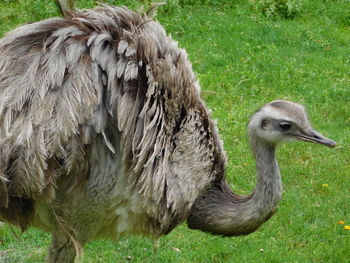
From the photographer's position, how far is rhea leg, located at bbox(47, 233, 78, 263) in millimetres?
4590

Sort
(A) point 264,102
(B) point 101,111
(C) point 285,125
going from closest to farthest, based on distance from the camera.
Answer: (B) point 101,111
(C) point 285,125
(A) point 264,102

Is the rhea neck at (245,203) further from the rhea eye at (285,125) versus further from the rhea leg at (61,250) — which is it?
the rhea leg at (61,250)

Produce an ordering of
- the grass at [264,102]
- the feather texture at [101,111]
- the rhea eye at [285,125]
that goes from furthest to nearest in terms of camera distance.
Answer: the grass at [264,102]
the rhea eye at [285,125]
the feather texture at [101,111]

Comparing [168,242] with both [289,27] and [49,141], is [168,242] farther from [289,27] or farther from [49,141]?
[289,27]

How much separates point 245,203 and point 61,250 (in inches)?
43.7

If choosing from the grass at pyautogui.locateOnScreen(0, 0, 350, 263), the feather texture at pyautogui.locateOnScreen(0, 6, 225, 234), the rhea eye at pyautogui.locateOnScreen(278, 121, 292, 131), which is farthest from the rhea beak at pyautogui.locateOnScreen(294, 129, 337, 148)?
the grass at pyautogui.locateOnScreen(0, 0, 350, 263)

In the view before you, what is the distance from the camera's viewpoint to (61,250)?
4660 millimetres

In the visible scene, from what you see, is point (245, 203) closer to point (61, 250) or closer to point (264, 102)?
point (61, 250)

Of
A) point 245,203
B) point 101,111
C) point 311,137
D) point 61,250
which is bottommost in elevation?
point 61,250

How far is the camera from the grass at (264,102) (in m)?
5.80

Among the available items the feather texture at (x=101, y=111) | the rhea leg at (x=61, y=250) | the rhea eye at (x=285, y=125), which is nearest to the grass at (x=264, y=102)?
the rhea leg at (x=61, y=250)

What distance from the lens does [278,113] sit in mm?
4570

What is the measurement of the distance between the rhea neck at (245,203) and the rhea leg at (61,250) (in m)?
0.72

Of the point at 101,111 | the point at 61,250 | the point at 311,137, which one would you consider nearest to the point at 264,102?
the point at 311,137
